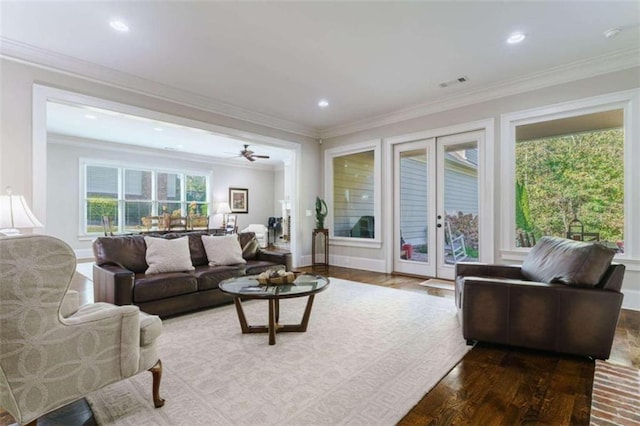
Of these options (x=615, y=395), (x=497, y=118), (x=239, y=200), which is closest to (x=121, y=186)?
(x=239, y=200)

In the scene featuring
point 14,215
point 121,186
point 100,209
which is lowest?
point 14,215

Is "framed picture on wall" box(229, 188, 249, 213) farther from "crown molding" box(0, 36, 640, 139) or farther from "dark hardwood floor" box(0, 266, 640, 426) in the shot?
"dark hardwood floor" box(0, 266, 640, 426)

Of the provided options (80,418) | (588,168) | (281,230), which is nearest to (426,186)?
(588,168)

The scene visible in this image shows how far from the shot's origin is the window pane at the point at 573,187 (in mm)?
3768

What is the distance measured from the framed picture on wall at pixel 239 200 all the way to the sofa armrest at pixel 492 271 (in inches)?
337

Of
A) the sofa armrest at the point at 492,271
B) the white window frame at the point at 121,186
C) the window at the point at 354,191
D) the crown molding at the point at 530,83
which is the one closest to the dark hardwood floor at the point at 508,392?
the sofa armrest at the point at 492,271

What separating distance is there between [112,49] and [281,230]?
325 inches

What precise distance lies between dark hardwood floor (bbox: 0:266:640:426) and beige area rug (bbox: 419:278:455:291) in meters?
2.03

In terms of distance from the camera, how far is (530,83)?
4215 millimetres

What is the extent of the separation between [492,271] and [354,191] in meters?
3.64

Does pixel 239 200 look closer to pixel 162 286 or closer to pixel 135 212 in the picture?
pixel 135 212

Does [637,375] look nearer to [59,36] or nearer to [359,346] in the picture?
[359,346]

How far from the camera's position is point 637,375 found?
2143mm

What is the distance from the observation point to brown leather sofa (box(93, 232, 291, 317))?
3021mm
